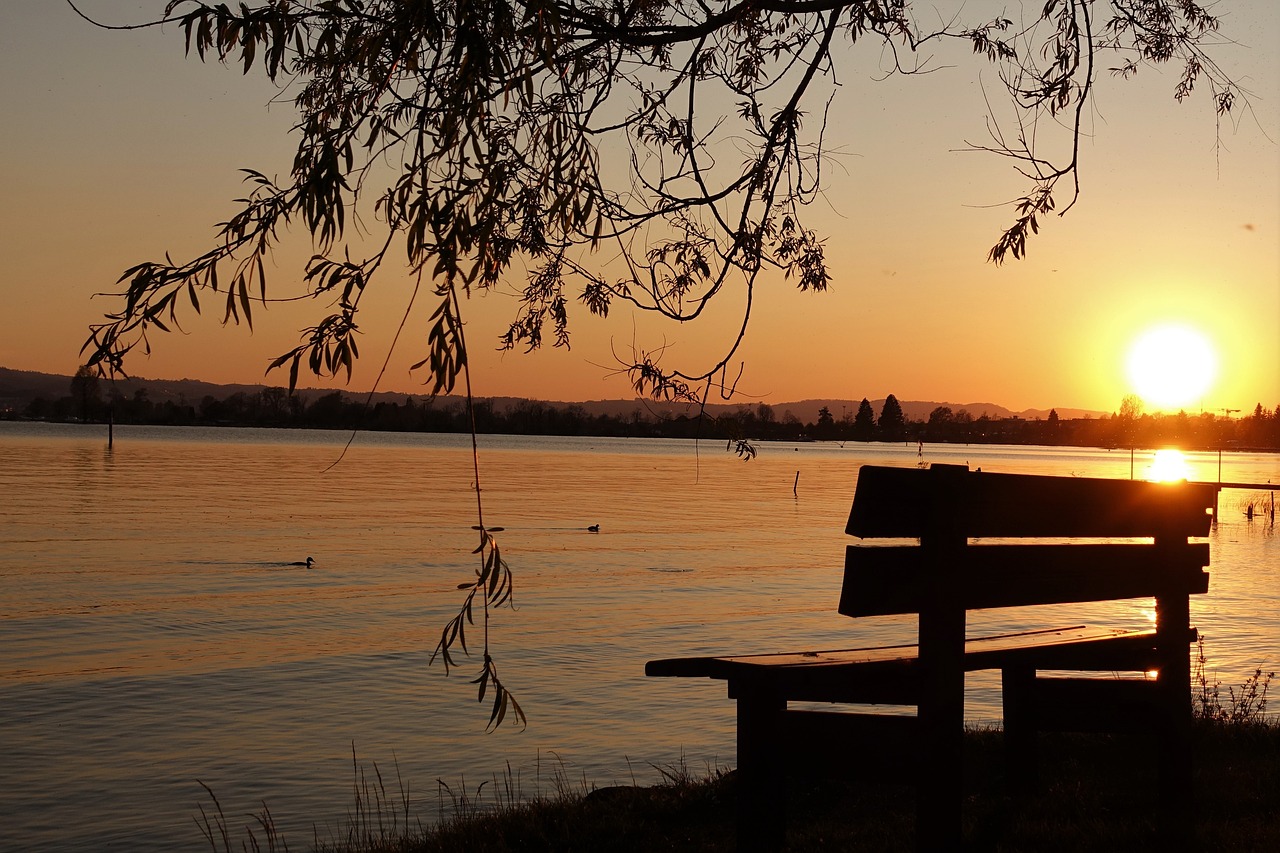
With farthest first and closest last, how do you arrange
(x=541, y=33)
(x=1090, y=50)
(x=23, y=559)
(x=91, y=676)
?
(x=23, y=559), (x=91, y=676), (x=1090, y=50), (x=541, y=33)

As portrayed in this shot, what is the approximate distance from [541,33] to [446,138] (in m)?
0.69


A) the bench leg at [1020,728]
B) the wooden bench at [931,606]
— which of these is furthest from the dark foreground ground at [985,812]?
the wooden bench at [931,606]

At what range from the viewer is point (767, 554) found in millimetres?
36094

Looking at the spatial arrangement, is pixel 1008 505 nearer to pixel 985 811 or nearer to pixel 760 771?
pixel 760 771

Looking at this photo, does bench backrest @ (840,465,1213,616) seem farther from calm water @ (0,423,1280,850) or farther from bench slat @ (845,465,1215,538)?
calm water @ (0,423,1280,850)

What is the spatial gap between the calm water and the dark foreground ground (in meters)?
2.84

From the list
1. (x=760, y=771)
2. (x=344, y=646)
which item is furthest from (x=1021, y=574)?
(x=344, y=646)

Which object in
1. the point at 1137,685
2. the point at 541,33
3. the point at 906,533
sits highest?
the point at 541,33

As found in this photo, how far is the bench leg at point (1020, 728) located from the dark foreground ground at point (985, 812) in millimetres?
111

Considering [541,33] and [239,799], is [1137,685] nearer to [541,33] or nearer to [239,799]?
[541,33]

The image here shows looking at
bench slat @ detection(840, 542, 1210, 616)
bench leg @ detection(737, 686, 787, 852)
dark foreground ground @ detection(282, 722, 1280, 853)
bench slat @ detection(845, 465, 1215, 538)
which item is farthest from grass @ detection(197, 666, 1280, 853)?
bench slat @ detection(845, 465, 1215, 538)

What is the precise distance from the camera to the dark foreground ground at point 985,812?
5.96 m

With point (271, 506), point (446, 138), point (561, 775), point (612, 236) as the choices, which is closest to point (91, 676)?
point (561, 775)

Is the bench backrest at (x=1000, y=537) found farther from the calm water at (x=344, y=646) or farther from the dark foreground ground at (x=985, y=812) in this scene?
the calm water at (x=344, y=646)
